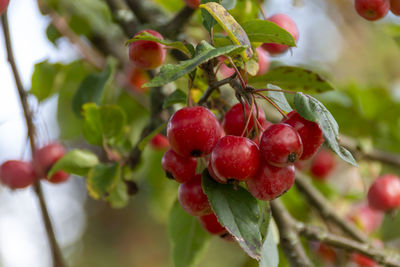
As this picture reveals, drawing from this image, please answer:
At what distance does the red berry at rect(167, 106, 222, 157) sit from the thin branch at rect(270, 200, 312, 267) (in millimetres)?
496

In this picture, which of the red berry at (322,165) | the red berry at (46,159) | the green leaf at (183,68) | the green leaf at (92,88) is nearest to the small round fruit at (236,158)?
the green leaf at (183,68)

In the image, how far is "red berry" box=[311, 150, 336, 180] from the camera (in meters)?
1.72

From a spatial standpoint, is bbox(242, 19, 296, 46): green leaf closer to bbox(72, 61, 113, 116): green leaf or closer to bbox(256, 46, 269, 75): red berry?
bbox(256, 46, 269, 75): red berry

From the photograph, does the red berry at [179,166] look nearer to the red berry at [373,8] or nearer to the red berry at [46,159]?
the red berry at [373,8]

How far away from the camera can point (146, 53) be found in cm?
77

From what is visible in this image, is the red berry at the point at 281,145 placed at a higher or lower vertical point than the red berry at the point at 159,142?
higher

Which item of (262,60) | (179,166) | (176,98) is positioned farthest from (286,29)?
(179,166)

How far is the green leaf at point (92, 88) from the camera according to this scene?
1119 mm

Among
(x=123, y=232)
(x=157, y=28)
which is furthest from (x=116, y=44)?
(x=123, y=232)

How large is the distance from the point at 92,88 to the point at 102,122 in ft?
0.49

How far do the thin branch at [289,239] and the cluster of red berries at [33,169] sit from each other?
587mm

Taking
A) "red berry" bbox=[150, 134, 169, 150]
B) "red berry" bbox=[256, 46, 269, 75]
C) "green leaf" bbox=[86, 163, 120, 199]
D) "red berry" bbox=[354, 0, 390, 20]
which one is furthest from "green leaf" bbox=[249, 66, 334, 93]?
"red berry" bbox=[150, 134, 169, 150]

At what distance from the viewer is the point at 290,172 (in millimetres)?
664

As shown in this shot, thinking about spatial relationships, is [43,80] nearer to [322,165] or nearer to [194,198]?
[194,198]
